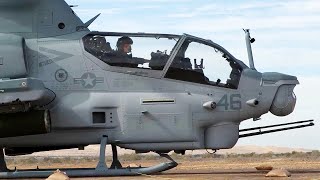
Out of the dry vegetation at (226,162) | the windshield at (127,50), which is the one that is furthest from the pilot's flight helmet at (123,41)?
the dry vegetation at (226,162)

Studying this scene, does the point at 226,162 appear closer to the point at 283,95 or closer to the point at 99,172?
the point at 283,95

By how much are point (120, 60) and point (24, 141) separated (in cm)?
297

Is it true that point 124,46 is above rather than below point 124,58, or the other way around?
above

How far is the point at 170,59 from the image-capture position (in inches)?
712

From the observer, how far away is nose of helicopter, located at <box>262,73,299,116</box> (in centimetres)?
1812

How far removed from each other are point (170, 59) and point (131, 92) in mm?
1194

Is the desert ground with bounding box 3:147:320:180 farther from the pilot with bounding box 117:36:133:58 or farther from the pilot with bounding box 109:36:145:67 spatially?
the pilot with bounding box 117:36:133:58

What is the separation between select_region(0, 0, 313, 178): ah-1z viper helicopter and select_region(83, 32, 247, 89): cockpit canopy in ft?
0.08

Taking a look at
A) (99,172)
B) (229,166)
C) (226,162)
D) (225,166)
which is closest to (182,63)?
(99,172)

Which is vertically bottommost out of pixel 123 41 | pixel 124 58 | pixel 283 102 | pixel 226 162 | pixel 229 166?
pixel 226 162

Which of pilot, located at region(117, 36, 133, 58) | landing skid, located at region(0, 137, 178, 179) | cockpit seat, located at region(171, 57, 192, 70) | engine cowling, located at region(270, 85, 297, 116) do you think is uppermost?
pilot, located at region(117, 36, 133, 58)

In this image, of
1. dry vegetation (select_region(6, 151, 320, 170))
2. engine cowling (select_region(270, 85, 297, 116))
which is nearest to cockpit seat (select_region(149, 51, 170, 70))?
engine cowling (select_region(270, 85, 297, 116))

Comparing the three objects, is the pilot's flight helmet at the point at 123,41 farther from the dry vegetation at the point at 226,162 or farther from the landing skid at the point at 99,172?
the dry vegetation at the point at 226,162

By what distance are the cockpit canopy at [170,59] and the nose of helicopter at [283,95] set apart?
87cm
